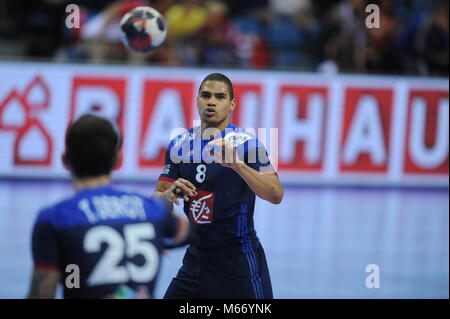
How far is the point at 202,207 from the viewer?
5.03 metres

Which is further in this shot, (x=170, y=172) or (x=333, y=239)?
(x=333, y=239)

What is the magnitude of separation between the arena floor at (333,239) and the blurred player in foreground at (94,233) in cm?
381

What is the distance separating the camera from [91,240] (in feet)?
10.9

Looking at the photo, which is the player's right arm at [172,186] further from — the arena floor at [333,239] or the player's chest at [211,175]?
the arena floor at [333,239]

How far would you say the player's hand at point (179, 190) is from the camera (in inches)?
190

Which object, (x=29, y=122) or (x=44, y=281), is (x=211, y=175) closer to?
(x=44, y=281)

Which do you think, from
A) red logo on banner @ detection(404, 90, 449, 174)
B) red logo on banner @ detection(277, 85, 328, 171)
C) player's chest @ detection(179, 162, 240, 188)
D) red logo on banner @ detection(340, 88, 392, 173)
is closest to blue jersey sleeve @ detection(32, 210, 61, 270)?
player's chest @ detection(179, 162, 240, 188)

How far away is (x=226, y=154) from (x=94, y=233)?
4.61ft

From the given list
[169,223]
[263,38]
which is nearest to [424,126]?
[263,38]

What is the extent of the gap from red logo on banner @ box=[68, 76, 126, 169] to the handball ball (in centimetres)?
718

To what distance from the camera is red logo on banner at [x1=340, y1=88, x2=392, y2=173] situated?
1388 centimetres
